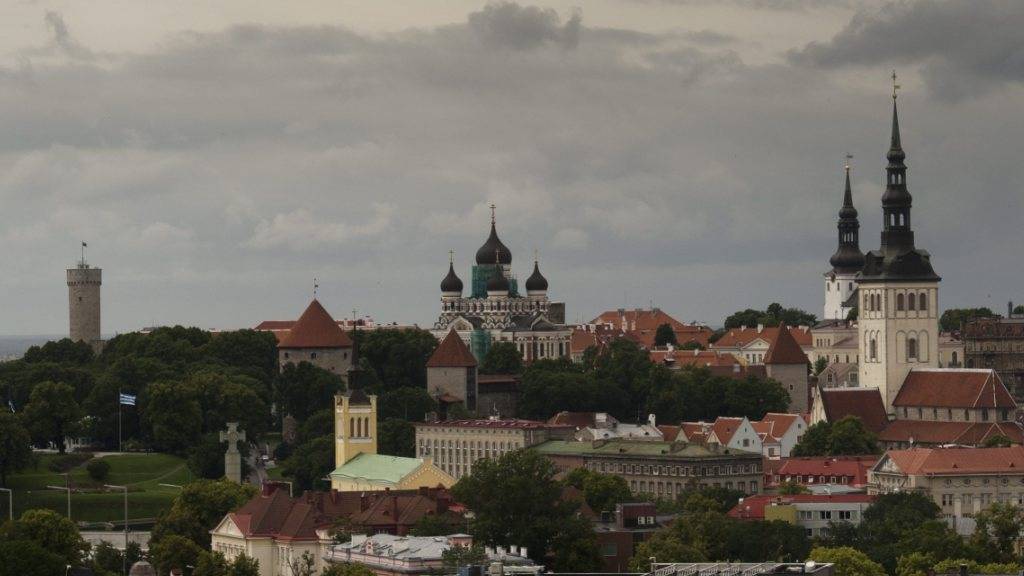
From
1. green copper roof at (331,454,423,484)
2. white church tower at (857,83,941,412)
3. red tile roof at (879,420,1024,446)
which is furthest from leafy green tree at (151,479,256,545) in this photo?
white church tower at (857,83,941,412)

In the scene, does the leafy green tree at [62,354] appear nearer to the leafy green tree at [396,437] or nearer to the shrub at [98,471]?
the leafy green tree at [396,437]

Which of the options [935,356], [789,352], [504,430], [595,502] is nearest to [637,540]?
[595,502]

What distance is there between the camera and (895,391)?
173125 mm

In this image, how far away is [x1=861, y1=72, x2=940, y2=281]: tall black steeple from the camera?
176750mm

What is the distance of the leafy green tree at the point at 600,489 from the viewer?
13412 cm

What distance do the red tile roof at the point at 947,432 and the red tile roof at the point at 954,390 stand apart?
164 cm

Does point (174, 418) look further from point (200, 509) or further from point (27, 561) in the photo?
point (27, 561)

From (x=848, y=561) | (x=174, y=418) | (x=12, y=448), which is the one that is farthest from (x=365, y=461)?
(x=848, y=561)

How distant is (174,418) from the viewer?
163m

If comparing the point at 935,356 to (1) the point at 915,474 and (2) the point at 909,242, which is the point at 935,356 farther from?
(1) the point at 915,474

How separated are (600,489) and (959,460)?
17.0 m

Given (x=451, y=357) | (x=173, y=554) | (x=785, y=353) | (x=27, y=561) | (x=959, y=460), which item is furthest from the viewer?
(x=785, y=353)

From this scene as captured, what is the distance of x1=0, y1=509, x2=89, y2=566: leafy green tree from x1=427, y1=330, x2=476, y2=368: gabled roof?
6930cm

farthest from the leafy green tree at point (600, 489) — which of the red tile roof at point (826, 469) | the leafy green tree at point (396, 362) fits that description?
the leafy green tree at point (396, 362)
